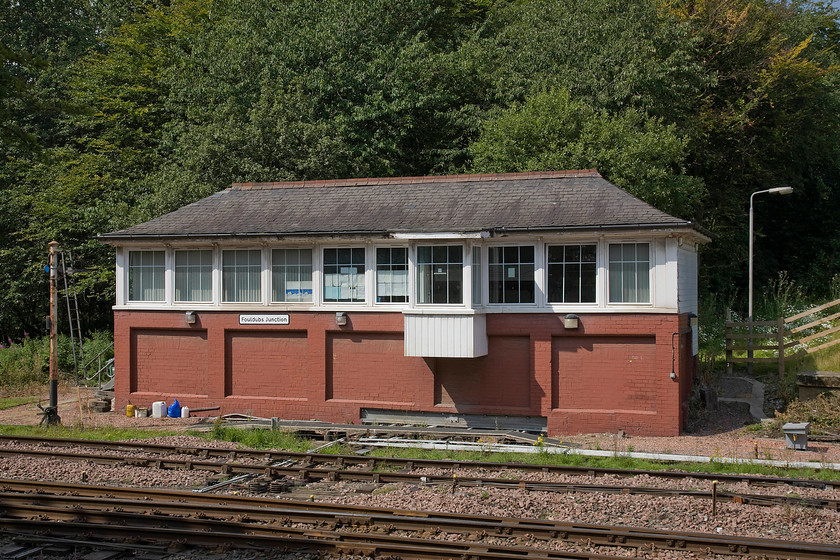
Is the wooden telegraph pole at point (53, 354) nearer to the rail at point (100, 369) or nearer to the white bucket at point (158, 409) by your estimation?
the white bucket at point (158, 409)

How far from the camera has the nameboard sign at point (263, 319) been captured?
18.9m

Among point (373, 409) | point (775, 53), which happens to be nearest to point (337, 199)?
point (373, 409)

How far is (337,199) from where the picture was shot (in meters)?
20.1

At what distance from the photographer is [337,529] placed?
977cm

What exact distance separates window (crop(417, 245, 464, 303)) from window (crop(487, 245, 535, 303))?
0.91 m

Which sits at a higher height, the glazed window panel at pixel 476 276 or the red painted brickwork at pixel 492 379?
the glazed window panel at pixel 476 276

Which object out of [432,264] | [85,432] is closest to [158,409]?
[85,432]

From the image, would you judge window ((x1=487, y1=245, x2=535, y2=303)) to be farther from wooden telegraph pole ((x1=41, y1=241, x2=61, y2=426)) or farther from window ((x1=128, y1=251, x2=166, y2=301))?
wooden telegraph pole ((x1=41, y1=241, x2=61, y2=426))

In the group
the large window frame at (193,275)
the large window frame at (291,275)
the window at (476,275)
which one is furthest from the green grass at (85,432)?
the window at (476,275)

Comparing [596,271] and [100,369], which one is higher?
[596,271]

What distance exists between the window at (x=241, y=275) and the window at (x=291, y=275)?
0.41 metres

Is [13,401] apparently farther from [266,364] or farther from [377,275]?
[377,275]

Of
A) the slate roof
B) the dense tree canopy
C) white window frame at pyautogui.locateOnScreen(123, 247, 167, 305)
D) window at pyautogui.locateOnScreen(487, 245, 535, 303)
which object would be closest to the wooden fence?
the dense tree canopy

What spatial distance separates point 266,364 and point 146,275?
3964 mm
